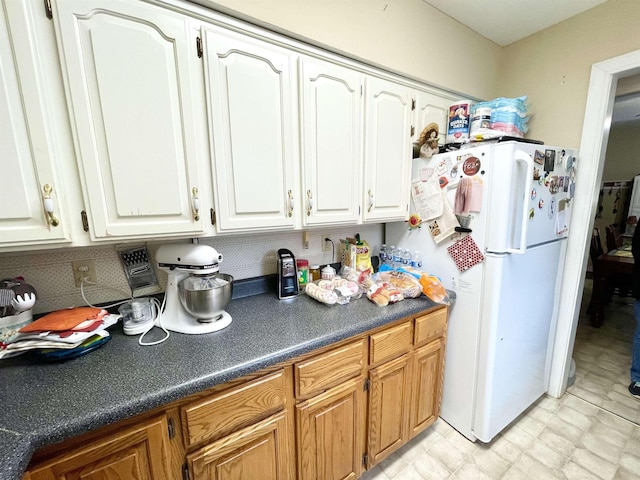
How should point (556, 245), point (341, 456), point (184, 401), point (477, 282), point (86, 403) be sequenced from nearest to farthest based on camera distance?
point (86, 403) → point (184, 401) → point (341, 456) → point (477, 282) → point (556, 245)

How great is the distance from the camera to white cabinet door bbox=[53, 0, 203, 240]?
77 centimetres

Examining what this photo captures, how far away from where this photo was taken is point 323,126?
1.21m

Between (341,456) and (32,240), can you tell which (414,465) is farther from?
(32,240)

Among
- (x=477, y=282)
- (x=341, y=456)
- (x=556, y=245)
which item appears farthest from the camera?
(x=556, y=245)

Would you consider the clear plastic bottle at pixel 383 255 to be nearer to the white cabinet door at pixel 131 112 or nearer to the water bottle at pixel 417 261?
the water bottle at pixel 417 261

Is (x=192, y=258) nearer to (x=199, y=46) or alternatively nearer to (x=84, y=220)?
(x=84, y=220)

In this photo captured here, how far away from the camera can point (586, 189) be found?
1590 mm

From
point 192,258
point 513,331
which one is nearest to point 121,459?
point 192,258

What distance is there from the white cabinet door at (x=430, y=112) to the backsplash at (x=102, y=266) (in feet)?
3.18

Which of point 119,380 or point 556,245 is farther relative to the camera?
point 556,245

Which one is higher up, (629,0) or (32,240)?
(629,0)

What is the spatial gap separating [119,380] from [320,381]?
657mm

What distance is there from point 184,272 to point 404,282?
3.54 feet

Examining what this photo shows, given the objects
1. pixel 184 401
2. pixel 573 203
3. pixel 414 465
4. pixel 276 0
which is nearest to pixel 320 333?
pixel 184 401
